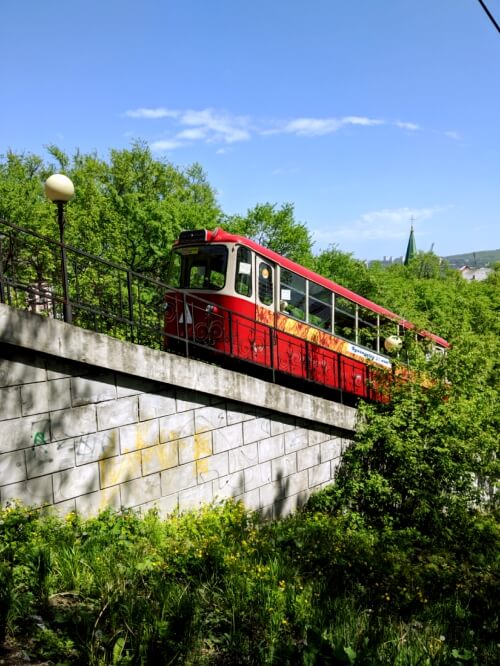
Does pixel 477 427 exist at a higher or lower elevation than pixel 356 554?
higher

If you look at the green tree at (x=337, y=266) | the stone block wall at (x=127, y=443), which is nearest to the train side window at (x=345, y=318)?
the stone block wall at (x=127, y=443)

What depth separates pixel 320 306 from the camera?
1077 cm

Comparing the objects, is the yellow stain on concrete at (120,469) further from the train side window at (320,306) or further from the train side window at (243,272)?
the train side window at (320,306)

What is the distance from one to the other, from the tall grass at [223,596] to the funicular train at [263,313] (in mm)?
3439

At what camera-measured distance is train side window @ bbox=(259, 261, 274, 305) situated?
31.6 ft

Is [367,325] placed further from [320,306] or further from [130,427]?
[130,427]

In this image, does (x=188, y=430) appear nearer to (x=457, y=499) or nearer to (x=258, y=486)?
(x=258, y=486)

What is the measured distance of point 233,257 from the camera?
9.28m

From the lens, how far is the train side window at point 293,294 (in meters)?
10.0

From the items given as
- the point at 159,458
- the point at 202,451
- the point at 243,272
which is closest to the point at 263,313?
the point at 243,272

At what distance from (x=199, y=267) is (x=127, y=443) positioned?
15.2ft

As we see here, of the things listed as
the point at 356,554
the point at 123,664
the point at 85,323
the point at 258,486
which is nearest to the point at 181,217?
the point at 85,323

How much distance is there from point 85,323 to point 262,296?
16.9 ft

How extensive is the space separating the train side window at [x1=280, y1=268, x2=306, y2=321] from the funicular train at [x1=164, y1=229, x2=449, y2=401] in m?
0.02
